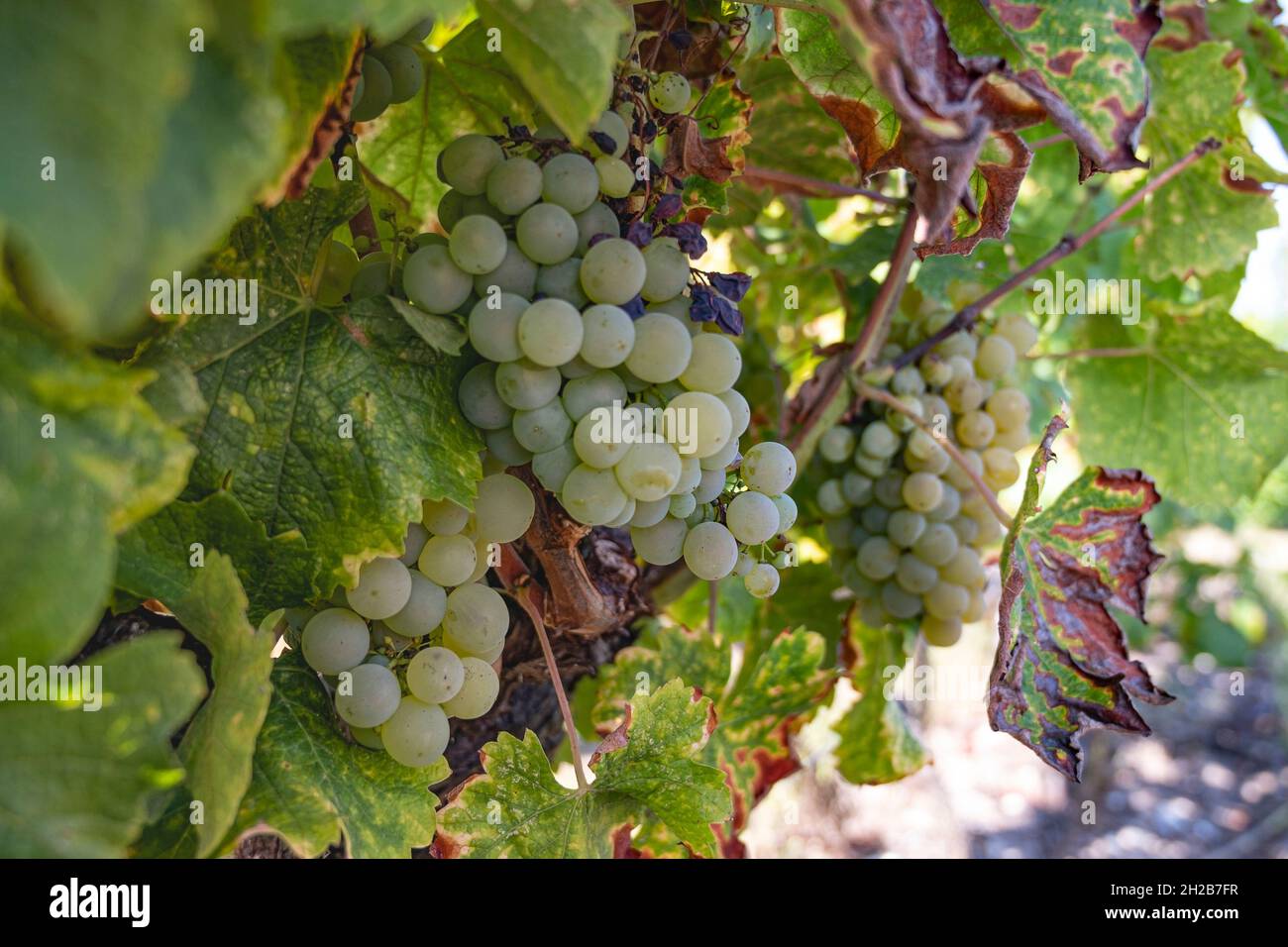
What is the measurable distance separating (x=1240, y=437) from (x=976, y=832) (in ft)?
7.45

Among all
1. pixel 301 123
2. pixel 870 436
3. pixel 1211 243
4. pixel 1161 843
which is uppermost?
pixel 1211 243

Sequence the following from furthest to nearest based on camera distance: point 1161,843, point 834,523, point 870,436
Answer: point 1161,843
point 834,523
point 870,436

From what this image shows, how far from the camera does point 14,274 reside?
47cm

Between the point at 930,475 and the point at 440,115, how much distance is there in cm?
69

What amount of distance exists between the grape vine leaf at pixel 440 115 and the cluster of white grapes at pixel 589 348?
19 cm

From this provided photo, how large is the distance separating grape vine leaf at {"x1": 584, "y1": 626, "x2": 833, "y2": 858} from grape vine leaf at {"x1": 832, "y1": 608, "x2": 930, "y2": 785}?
88mm

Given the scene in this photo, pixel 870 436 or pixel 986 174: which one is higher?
pixel 986 174

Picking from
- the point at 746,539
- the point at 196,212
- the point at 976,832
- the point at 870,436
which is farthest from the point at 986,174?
the point at 976,832

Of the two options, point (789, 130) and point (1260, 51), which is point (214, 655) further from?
point (1260, 51)

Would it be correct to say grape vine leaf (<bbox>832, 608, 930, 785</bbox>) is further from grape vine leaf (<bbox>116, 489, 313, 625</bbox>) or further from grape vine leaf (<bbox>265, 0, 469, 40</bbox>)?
grape vine leaf (<bbox>265, 0, 469, 40</bbox>)

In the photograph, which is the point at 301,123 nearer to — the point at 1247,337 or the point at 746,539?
the point at 746,539

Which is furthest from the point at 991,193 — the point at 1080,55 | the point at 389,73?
the point at 389,73

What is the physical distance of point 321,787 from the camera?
682 millimetres

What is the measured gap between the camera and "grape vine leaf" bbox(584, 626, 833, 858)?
1.19m
